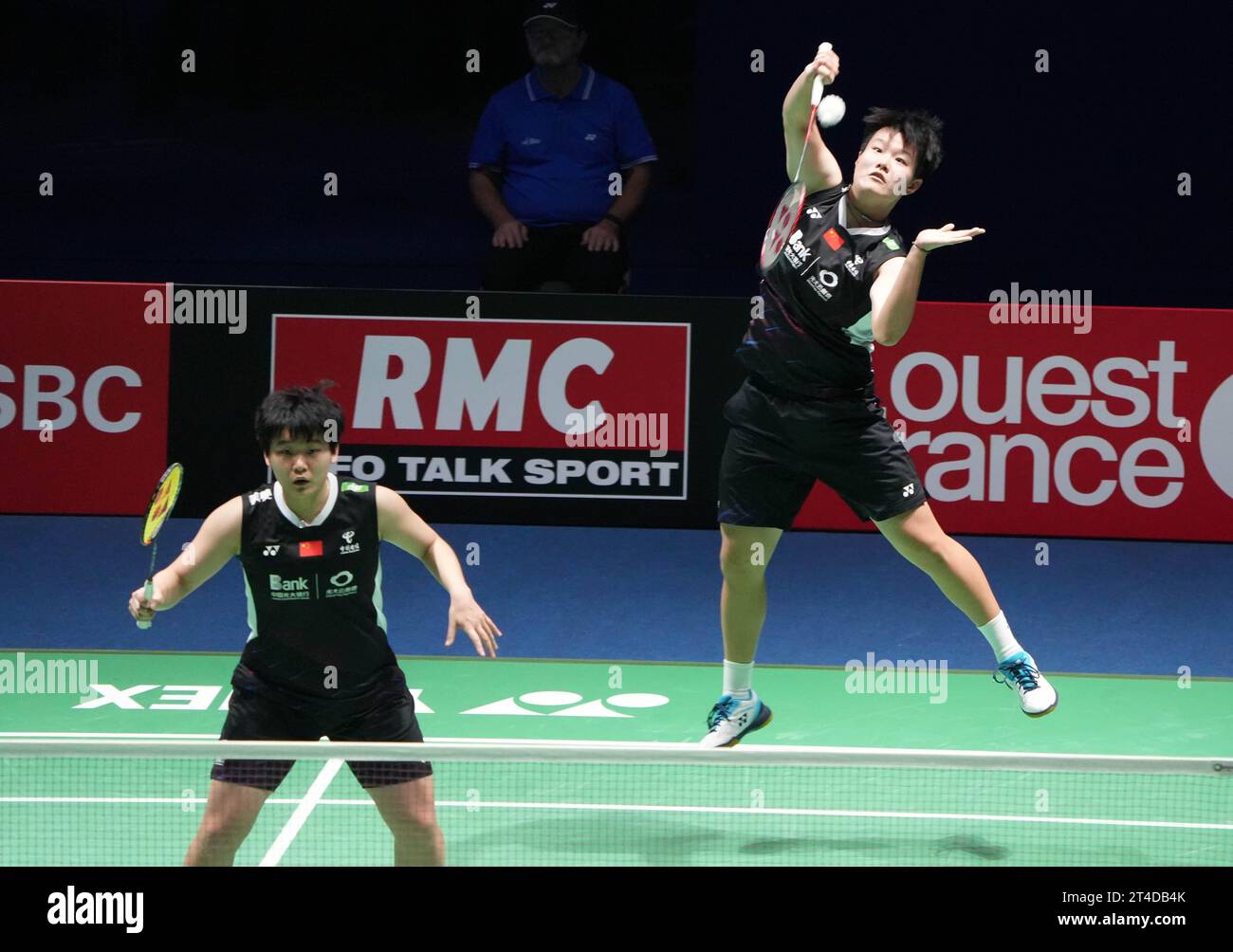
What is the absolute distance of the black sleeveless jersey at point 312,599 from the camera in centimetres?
476

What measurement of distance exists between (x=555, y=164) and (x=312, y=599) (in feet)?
19.4

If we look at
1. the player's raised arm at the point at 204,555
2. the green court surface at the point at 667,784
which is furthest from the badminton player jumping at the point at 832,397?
the player's raised arm at the point at 204,555

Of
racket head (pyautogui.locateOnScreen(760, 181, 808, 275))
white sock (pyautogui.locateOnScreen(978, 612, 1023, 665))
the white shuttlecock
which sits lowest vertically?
white sock (pyautogui.locateOnScreen(978, 612, 1023, 665))

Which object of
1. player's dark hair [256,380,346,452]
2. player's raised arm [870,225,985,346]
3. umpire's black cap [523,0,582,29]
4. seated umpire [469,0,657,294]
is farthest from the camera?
seated umpire [469,0,657,294]

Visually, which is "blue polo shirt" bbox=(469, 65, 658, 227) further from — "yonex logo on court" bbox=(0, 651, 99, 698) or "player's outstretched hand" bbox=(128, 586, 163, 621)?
"player's outstretched hand" bbox=(128, 586, 163, 621)

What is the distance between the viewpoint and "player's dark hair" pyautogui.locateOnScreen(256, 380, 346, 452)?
4672 millimetres

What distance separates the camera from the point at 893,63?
1284 cm

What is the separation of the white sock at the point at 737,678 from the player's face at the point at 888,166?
1.62 meters

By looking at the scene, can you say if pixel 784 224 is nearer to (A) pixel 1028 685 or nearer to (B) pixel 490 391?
(A) pixel 1028 685

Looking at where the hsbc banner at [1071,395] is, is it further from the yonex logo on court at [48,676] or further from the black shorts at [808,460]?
the yonex logo on court at [48,676]

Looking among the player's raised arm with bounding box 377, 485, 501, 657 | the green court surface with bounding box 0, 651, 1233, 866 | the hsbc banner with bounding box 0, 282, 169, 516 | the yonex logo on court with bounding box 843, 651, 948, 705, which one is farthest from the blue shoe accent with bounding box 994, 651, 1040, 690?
the hsbc banner with bounding box 0, 282, 169, 516

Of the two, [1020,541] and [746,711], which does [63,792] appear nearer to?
[746,711]

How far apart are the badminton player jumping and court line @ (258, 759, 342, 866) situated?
144 cm
